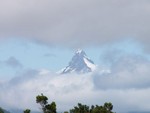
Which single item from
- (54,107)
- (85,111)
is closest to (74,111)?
(85,111)

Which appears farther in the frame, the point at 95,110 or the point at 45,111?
the point at 95,110

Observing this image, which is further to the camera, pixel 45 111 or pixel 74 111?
pixel 74 111

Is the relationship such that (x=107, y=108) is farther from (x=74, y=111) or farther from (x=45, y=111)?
(x=45, y=111)

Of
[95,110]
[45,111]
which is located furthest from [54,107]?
[95,110]

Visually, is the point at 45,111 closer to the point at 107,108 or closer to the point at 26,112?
the point at 26,112

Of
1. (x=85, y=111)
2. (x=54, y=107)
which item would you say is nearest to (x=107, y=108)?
(x=85, y=111)

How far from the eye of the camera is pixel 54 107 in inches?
3994

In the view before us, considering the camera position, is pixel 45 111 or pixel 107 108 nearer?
pixel 45 111

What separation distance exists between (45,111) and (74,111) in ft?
47.0

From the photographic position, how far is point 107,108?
378 feet

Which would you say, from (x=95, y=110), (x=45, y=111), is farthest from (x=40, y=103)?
(x=95, y=110)

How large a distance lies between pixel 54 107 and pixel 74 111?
13.6 metres

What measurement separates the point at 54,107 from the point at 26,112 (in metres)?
5.61

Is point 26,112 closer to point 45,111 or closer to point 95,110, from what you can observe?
point 45,111
